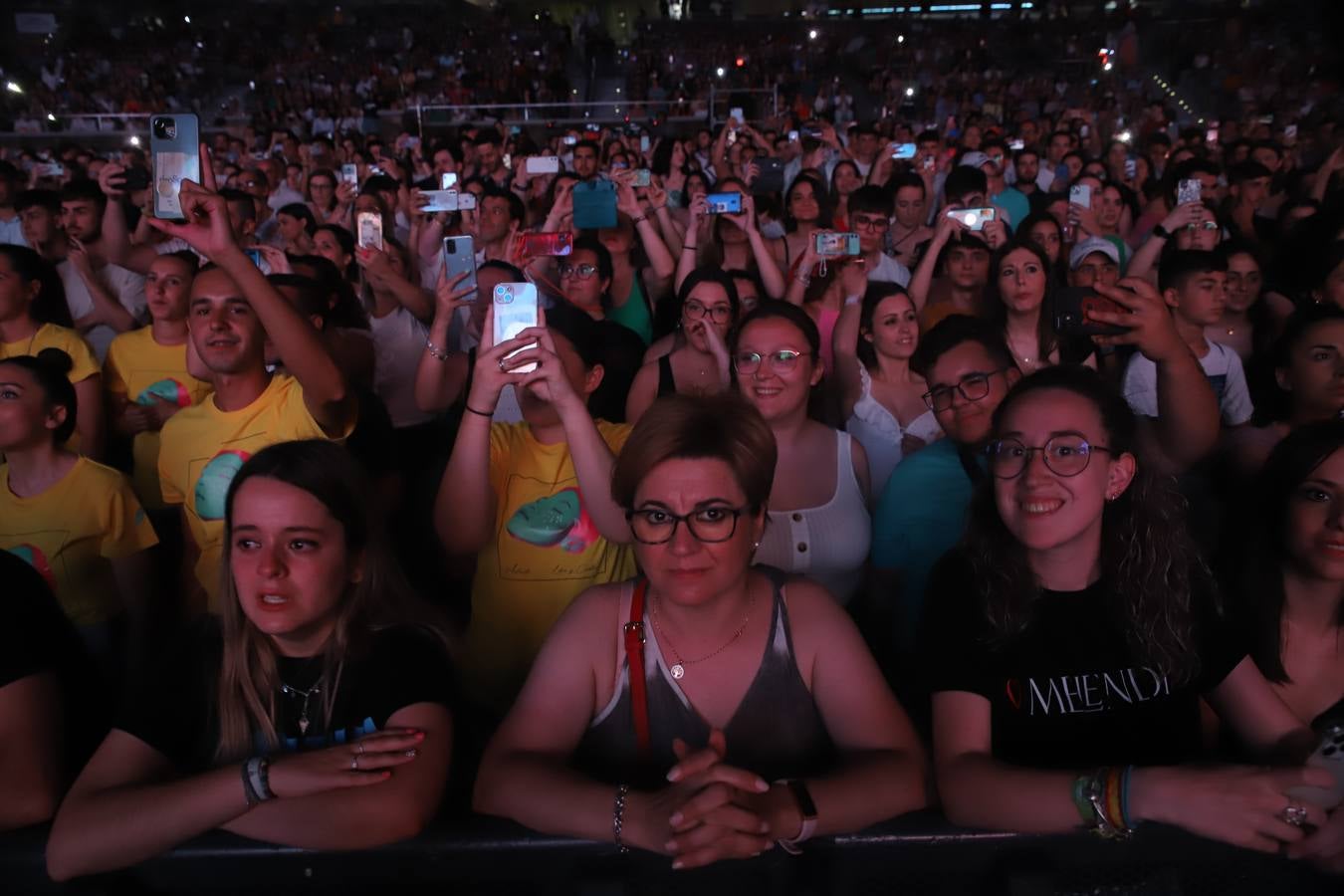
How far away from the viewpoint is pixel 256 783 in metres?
1.39

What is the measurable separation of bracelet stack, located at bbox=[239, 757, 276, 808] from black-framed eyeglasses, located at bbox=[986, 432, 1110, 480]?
1.46 m

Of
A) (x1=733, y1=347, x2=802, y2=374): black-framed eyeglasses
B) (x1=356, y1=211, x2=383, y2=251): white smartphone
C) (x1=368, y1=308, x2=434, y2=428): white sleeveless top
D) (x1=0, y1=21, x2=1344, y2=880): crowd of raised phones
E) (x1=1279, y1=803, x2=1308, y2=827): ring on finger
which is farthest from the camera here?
(x1=356, y1=211, x2=383, y2=251): white smartphone

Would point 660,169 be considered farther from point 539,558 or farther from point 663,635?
point 663,635

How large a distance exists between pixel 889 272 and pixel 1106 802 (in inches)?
147

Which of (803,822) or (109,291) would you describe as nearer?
(803,822)

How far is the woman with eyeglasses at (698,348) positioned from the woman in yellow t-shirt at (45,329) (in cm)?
197

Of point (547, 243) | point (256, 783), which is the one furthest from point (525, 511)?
point (547, 243)

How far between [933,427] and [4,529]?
2.93 meters

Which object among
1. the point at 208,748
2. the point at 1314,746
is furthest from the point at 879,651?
the point at 208,748

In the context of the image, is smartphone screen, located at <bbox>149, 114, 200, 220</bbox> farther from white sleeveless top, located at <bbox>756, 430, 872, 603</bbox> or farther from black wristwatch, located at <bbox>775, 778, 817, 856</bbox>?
black wristwatch, located at <bbox>775, 778, 817, 856</bbox>

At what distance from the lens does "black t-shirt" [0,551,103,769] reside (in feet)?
5.41

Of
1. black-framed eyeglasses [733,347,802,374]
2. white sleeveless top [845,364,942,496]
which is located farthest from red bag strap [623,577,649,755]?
white sleeveless top [845,364,942,496]

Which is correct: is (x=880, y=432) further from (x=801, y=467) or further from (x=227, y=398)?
(x=227, y=398)

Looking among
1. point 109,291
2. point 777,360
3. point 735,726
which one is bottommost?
point 735,726
